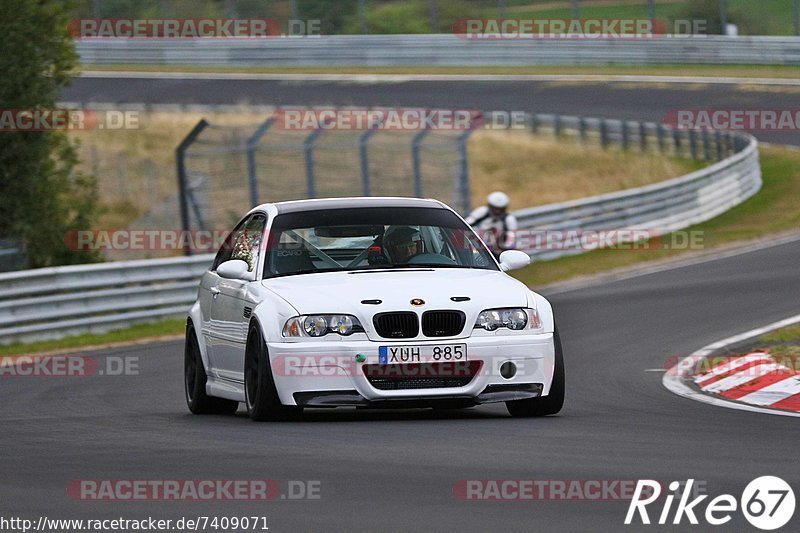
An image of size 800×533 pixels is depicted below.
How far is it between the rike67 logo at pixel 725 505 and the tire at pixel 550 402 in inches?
117

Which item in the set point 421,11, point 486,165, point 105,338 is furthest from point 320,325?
point 421,11

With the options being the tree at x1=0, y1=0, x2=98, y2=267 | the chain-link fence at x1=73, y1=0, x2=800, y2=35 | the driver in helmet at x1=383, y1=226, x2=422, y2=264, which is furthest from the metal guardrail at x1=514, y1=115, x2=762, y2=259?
the driver in helmet at x1=383, y1=226, x2=422, y2=264

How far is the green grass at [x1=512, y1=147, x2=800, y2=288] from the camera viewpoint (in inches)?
944

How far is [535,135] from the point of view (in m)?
40.8

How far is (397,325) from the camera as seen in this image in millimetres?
9383

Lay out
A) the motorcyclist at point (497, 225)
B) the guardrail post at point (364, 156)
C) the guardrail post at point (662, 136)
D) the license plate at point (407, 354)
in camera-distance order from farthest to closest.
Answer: the guardrail post at point (662, 136) → the guardrail post at point (364, 156) → the motorcyclist at point (497, 225) → the license plate at point (407, 354)

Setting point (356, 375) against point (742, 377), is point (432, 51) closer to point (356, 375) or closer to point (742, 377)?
point (742, 377)

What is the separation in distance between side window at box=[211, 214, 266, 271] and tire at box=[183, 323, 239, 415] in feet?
2.08

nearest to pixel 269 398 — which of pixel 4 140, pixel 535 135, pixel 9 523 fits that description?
pixel 9 523

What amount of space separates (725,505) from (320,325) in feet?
11.9

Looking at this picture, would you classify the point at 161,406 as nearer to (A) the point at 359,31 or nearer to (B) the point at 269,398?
(B) the point at 269,398

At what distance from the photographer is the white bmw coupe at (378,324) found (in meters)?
9.34

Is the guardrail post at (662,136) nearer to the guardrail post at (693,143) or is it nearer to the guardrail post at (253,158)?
the guardrail post at (693,143)

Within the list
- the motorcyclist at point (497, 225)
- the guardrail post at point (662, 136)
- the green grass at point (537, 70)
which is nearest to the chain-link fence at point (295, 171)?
A: the motorcyclist at point (497, 225)
